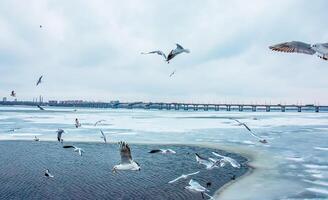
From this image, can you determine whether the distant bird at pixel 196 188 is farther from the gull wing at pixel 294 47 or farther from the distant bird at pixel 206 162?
the gull wing at pixel 294 47

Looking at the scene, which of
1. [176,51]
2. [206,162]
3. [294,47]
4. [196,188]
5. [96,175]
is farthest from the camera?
[96,175]

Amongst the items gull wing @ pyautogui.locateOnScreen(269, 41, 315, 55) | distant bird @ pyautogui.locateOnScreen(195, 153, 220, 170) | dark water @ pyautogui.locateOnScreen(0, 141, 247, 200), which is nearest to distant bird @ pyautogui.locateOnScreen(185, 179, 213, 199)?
dark water @ pyautogui.locateOnScreen(0, 141, 247, 200)

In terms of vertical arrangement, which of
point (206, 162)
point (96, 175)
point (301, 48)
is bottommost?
point (96, 175)

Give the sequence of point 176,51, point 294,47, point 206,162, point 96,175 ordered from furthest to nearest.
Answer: point 96,175
point 206,162
point 176,51
point 294,47

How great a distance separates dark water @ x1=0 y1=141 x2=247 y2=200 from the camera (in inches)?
626

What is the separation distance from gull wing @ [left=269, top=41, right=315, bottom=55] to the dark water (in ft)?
29.1

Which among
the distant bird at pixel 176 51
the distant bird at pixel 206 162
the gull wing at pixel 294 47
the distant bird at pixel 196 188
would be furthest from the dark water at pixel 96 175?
the gull wing at pixel 294 47

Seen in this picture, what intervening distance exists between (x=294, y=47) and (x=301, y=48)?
0.15 meters

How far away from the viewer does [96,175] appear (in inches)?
758

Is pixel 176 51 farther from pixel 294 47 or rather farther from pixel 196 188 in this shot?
pixel 196 188

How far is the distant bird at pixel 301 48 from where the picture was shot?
7.75m

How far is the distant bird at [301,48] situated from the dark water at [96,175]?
8.89m

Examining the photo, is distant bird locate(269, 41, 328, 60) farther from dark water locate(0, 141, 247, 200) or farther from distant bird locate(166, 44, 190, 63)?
dark water locate(0, 141, 247, 200)

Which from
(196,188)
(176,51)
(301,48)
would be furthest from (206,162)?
(301,48)
